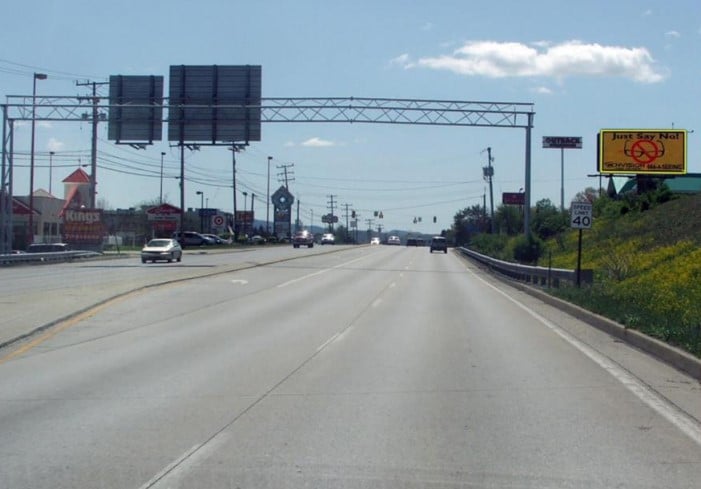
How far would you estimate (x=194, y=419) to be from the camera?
906 cm

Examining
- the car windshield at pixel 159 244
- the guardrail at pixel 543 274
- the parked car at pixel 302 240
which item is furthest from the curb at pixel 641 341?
the parked car at pixel 302 240

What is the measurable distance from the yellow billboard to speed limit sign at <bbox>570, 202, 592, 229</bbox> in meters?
22.8

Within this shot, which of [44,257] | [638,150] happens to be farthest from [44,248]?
[638,150]

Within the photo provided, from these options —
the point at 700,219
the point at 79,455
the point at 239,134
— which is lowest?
the point at 79,455

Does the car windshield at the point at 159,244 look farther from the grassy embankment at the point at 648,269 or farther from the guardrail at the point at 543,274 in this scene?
the grassy embankment at the point at 648,269

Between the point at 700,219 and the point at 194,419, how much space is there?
3294 cm

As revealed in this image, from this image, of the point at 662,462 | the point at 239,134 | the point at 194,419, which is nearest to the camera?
the point at 662,462

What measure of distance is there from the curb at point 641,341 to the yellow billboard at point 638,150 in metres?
26.3

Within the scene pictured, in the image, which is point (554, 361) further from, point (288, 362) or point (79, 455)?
point (79, 455)

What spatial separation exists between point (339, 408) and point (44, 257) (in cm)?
4474

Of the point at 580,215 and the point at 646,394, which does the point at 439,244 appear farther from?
the point at 646,394

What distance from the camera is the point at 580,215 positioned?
2689cm

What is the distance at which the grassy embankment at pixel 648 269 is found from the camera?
1655cm

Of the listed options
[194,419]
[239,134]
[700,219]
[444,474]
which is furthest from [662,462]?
[239,134]
